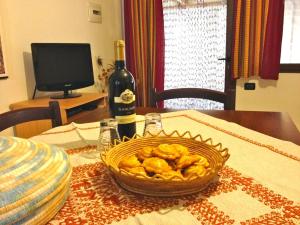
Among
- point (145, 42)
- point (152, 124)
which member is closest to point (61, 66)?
point (145, 42)

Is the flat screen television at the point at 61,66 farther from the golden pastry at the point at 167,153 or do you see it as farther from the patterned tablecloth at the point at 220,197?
the golden pastry at the point at 167,153

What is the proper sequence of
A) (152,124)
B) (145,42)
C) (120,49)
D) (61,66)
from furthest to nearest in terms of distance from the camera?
(145,42) < (61,66) < (152,124) < (120,49)

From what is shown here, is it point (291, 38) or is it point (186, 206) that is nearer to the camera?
point (186, 206)

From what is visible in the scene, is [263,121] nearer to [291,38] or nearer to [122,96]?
[122,96]

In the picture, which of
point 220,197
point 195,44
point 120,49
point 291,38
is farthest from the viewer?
point 195,44

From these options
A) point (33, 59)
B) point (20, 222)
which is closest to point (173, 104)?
point (33, 59)

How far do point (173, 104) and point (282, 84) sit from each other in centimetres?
132

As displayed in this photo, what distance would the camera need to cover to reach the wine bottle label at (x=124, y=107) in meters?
0.83

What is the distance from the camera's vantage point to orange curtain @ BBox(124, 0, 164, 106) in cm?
342

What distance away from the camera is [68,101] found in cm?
247

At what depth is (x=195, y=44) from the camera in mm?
3359

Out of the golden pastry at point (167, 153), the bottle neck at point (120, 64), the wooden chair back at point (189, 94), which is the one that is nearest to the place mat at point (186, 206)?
the golden pastry at point (167, 153)

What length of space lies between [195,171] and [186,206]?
8 centimetres

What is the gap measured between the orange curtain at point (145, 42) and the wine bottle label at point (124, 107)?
2.55 metres
